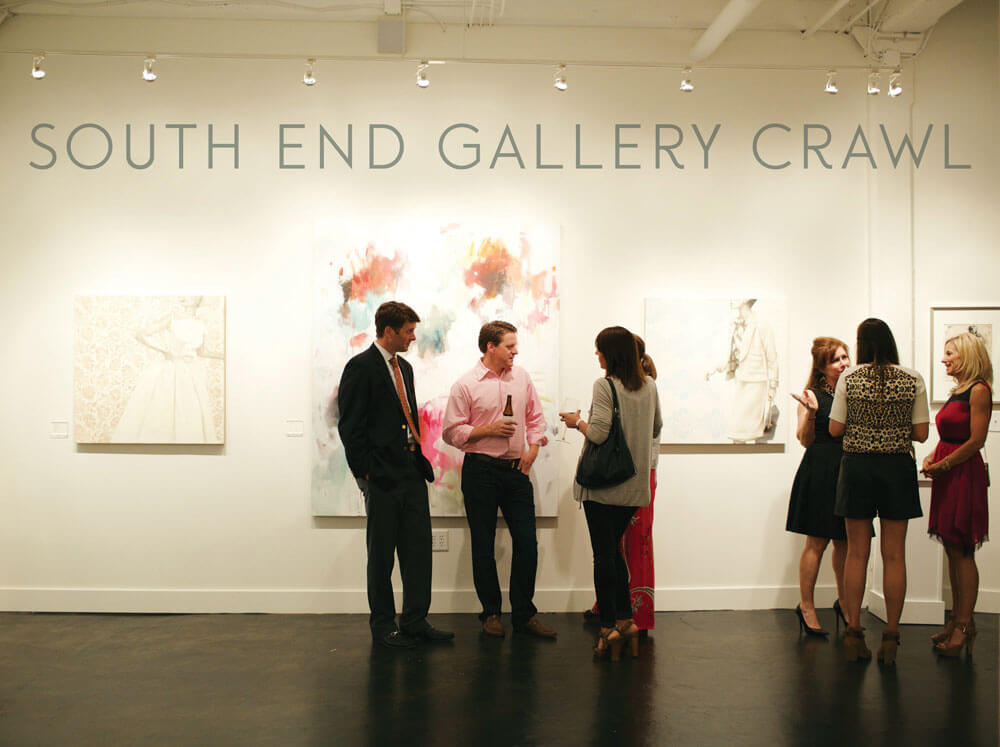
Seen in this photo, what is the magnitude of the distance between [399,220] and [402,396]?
1.30 metres

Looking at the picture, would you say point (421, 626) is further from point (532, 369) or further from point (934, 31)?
point (934, 31)

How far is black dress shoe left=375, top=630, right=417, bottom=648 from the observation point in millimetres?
4188

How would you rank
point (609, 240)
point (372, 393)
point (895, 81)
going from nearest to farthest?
point (372, 393), point (895, 81), point (609, 240)

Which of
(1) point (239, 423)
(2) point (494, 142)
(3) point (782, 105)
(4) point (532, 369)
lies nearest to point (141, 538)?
(1) point (239, 423)

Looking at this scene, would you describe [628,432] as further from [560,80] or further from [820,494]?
[560,80]

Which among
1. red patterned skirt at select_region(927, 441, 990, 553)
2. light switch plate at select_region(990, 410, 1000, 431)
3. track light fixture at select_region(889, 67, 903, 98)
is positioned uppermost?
track light fixture at select_region(889, 67, 903, 98)

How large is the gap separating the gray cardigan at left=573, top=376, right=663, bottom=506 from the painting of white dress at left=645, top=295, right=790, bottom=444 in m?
1.21

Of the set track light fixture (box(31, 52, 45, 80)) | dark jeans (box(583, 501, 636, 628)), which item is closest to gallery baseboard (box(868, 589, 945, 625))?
dark jeans (box(583, 501, 636, 628))

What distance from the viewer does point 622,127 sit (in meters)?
5.07

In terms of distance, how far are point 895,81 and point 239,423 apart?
4493mm

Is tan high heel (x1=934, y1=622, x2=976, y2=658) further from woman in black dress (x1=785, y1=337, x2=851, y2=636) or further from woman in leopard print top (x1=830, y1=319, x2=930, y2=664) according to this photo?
woman in black dress (x1=785, y1=337, x2=851, y2=636)

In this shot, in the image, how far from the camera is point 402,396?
428cm

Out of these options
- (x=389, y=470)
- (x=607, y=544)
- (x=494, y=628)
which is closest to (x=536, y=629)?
(x=494, y=628)

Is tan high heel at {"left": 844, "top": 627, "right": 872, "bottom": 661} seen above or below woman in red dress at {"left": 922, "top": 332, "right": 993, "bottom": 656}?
below
